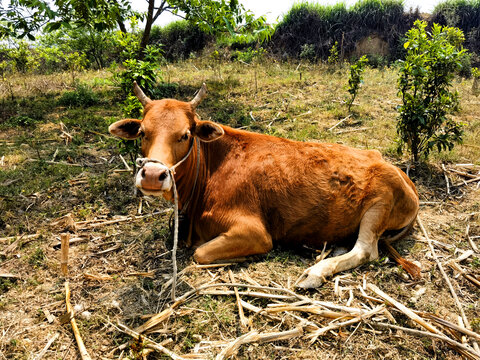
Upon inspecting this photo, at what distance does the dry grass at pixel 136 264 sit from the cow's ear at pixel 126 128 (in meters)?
1.43

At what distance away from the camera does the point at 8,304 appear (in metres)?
3.31

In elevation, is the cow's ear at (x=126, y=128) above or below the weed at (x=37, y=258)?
above

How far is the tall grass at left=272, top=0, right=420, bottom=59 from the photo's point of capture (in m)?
19.7

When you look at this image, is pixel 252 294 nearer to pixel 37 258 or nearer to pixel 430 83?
pixel 37 258

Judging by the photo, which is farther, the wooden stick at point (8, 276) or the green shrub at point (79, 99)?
the green shrub at point (79, 99)

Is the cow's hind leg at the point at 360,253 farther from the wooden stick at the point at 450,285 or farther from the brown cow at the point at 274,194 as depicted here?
the wooden stick at the point at 450,285

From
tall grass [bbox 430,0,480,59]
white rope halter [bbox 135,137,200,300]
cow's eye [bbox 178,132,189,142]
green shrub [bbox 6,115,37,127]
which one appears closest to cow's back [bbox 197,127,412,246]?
white rope halter [bbox 135,137,200,300]

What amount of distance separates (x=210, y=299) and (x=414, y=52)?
6360mm

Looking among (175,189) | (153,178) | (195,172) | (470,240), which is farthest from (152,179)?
(470,240)

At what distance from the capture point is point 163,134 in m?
3.67

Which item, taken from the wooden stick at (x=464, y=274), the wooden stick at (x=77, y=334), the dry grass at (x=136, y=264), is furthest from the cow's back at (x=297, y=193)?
the wooden stick at (x=77, y=334)

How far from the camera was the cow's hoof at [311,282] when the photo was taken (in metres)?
3.60

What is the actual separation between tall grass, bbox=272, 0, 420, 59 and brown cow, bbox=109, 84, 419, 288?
17.4m

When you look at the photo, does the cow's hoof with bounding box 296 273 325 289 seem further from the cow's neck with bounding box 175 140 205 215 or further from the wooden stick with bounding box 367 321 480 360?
the cow's neck with bounding box 175 140 205 215
